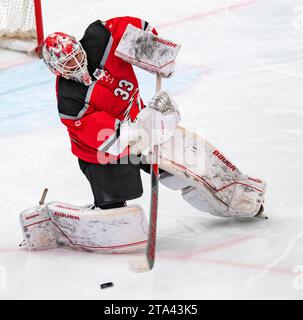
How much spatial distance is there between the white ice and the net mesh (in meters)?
0.15

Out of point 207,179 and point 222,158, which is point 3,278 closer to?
point 207,179

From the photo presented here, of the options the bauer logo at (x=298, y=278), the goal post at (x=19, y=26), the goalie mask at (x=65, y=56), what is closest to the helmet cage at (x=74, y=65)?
the goalie mask at (x=65, y=56)

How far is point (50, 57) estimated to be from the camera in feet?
9.48

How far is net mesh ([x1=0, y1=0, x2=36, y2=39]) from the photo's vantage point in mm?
5516

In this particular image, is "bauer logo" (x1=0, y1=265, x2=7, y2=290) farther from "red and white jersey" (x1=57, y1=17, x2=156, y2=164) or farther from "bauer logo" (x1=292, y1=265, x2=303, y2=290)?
"bauer logo" (x1=292, y1=265, x2=303, y2=290)

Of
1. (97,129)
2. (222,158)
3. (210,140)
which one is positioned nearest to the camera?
(97,129)

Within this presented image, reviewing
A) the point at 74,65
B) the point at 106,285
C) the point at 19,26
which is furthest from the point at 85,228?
the point at 19,26

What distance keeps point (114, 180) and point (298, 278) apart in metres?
0.77

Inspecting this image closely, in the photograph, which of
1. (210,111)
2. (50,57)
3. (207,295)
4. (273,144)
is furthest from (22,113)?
(207,295)

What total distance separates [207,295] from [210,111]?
6.11ft

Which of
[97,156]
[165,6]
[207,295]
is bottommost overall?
[165,6]

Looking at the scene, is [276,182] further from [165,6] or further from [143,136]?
[165,6]

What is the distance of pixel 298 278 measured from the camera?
2.78 metres

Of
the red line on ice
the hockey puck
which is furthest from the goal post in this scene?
the hockey puck
